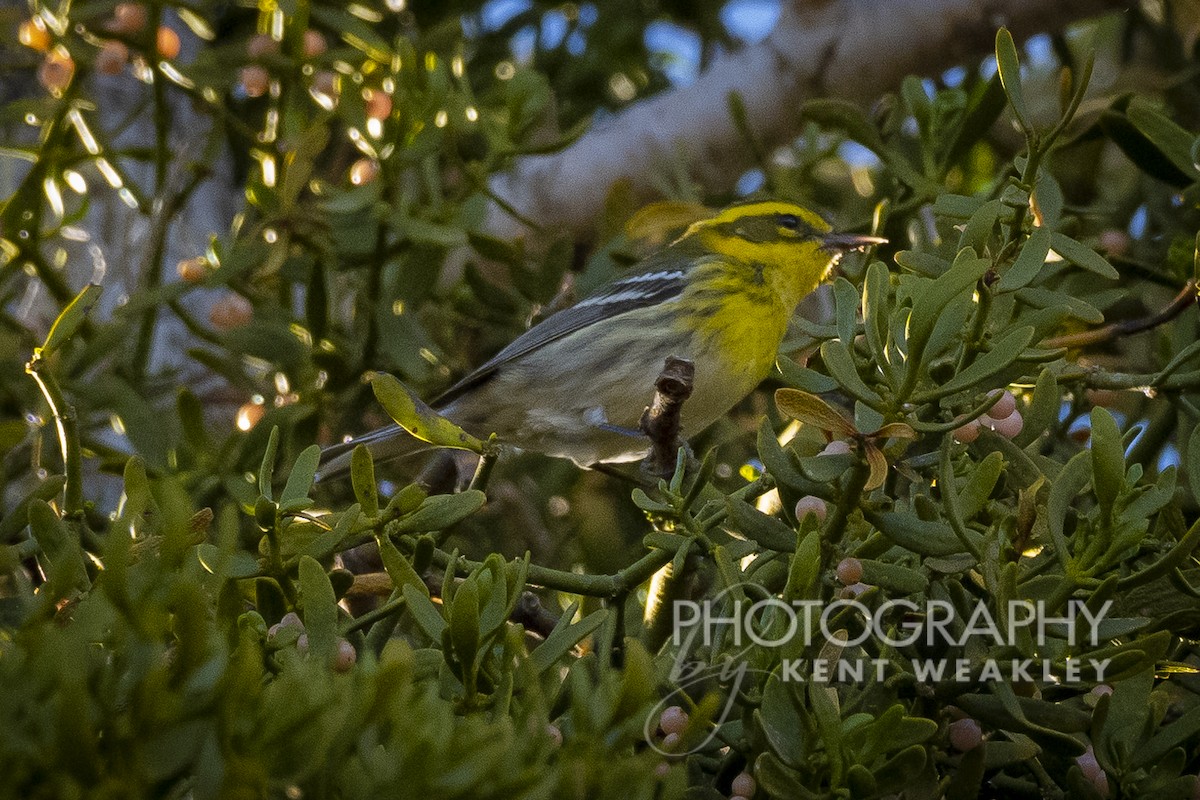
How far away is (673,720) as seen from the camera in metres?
1.26

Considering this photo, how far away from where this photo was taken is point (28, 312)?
2600 millimetres

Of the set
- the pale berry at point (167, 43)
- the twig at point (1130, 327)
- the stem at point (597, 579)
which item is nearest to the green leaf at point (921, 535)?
the stem at point (597, 579)

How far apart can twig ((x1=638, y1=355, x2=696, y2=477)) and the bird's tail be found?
0.62 meters

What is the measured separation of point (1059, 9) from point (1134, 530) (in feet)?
5.85

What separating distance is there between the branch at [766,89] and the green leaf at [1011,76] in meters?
1.40

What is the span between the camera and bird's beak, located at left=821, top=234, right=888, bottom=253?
6.77 ft

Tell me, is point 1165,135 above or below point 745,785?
above

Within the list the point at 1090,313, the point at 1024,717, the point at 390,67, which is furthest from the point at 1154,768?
the point at 390,67

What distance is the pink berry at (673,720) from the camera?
1.26 meters

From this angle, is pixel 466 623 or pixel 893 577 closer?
pixel 466 623

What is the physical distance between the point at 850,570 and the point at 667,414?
46 cm

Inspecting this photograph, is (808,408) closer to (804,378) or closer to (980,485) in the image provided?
(804,378)

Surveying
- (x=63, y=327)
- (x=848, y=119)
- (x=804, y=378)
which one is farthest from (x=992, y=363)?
(x=63, y=327)

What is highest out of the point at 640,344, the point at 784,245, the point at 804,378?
the point at 804,378
